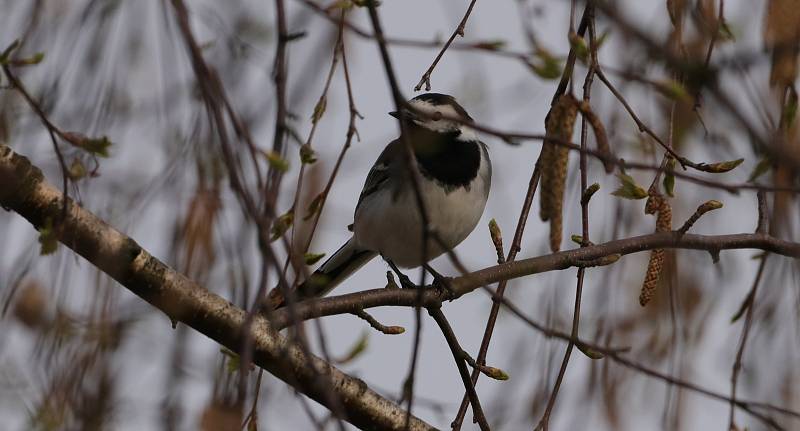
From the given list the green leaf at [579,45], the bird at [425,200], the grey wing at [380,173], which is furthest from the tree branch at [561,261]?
the grey wing at [380,173]

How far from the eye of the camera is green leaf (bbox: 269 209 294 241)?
2982 millimetres

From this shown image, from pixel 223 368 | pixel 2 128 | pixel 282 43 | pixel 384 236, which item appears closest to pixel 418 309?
pixel 282 43

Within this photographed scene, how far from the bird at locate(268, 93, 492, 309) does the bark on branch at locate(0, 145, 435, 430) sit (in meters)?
0.99

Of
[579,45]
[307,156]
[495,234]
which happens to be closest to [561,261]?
[495,234]

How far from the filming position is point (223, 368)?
91.1 inches

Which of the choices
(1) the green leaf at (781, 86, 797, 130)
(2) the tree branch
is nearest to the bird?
(2) the tree branch

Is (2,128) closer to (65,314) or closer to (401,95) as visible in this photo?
(65,314)

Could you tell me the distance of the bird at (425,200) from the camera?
4805 millimetres

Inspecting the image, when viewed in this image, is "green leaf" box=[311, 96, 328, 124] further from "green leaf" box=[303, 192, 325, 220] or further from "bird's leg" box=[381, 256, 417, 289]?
"bird's leg" box=[381, 256, 417, 289]

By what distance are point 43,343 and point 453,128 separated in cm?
295

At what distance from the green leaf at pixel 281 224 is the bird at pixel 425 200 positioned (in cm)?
141

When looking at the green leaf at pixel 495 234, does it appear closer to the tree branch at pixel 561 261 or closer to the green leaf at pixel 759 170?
the tree branch at pixel 561 261

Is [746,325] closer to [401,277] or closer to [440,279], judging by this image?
[440,279]

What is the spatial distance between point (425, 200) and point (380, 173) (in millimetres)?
886
